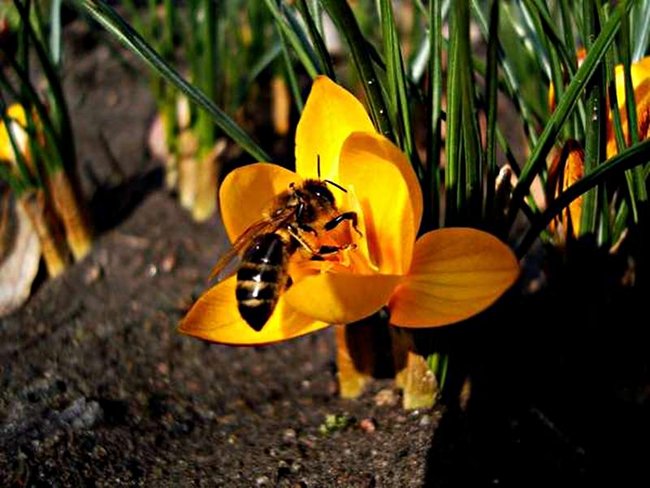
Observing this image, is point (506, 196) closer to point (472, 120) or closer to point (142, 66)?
point (472, 120)

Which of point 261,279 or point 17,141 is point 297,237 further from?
point 17,141

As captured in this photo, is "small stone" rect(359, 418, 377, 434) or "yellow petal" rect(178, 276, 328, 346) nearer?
"yellow petal" rect(178, 276, 328, 346)

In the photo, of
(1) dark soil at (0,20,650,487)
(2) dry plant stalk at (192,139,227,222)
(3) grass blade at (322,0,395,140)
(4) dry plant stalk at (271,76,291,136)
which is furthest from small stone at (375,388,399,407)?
(4) dry plant stalk at (271,76,291,136)

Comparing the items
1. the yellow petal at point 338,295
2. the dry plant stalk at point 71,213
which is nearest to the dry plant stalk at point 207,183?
the dry plant stalk at point 71,213

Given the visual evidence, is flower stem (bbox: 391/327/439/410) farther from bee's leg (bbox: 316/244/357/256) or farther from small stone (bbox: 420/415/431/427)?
bee's leg (bbox: 316/244/357/256)

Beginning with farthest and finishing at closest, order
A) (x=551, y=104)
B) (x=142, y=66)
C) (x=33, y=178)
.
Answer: (x=142, y=66), (x=33, y=178), (x=551, y=104)

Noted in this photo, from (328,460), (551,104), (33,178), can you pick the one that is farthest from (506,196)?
(33,178)
